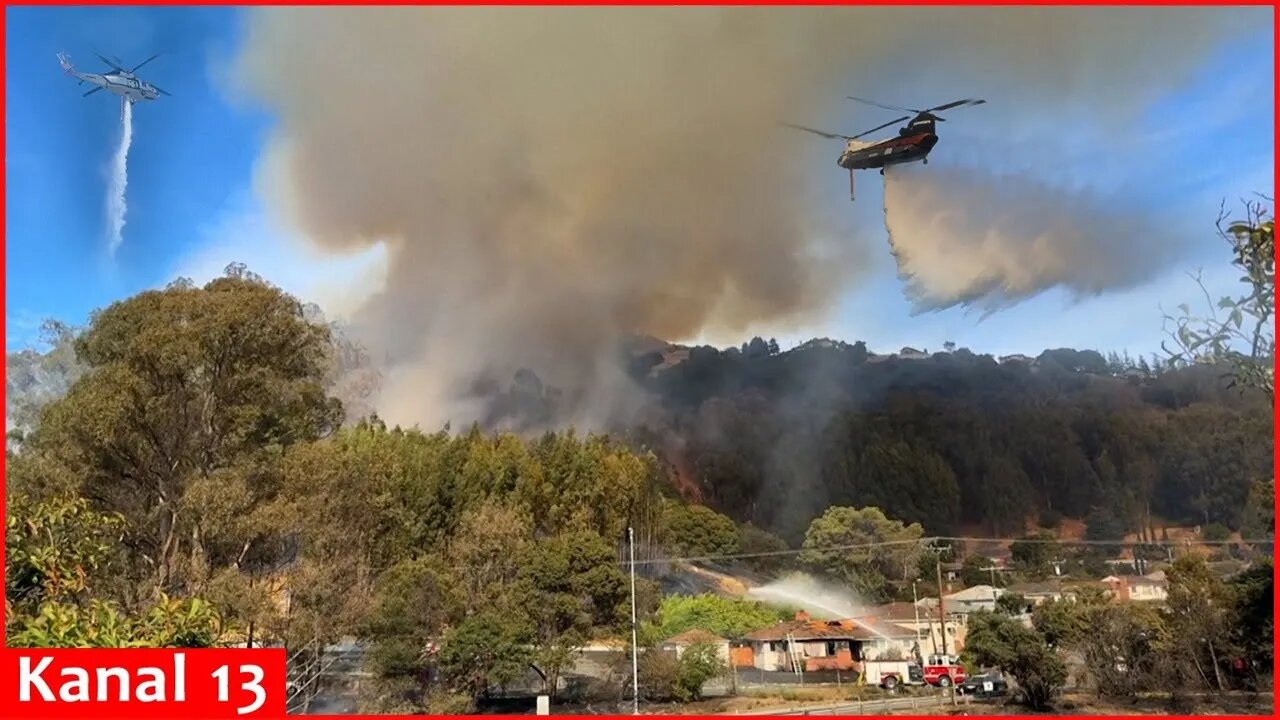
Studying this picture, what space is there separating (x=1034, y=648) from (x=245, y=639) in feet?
63.2

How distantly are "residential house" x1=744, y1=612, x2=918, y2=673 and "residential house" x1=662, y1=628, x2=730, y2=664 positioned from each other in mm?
2028

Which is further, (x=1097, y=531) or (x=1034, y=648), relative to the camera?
(x=1097, y=531)

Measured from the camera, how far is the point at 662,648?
25219 millimetres

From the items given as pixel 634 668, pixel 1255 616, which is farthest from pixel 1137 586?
pixel 634 668

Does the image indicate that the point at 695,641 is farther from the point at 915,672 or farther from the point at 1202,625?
the point at 1202,625

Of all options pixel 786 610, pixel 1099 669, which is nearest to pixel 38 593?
pixel 1099 669

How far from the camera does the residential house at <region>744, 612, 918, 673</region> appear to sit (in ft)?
103

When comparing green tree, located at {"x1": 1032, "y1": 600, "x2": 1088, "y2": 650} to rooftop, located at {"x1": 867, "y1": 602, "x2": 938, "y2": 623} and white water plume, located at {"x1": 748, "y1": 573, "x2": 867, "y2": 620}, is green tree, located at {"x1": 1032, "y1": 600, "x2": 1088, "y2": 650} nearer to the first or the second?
rooftop, located at {"x1": 867, "y1": 602, "x2": 938, "y2": 623}

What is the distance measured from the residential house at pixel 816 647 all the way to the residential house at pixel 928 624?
2.63 m

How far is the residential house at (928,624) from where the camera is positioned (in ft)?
118

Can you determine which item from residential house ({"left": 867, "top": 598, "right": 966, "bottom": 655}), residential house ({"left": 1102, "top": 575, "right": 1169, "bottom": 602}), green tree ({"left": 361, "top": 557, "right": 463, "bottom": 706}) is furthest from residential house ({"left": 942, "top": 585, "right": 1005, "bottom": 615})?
green tree ({"left": 361, "top": 557, "right": 463, "bottom": 706})

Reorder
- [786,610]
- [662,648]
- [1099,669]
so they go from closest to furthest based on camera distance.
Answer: [1099,669], [662,648], [786,610]

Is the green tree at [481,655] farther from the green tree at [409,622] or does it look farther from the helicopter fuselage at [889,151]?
the helicopter fuselage at [889,151]

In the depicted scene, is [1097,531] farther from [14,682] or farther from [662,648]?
[14,682]
